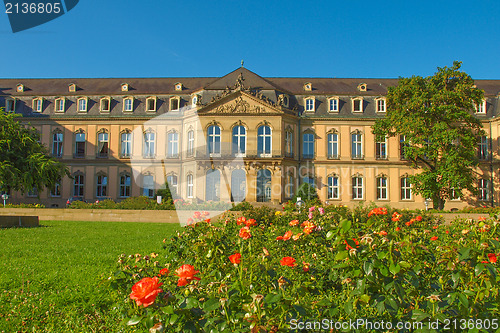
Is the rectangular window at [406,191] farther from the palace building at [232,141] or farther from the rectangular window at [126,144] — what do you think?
the rectangular window at [126,144]

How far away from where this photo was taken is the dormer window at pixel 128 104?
37969mm

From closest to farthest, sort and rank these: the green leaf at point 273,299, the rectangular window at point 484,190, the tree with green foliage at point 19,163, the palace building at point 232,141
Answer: the green leaf at point 273,299
the tree with green foliage at point 19,163
the palace building at point 232,141
the rectangular window at point 484,190

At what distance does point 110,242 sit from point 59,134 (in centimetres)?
3037

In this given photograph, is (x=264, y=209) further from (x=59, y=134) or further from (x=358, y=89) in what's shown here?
(x=59, y=134)

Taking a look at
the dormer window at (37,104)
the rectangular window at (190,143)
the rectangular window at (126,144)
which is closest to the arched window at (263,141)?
the rectangular window at (190,143)

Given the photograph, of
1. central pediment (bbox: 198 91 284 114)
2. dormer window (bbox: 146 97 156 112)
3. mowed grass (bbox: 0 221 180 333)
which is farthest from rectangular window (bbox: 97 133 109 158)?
mowed grass (bbox: 0 221 180 333)

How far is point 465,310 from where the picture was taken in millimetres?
2850

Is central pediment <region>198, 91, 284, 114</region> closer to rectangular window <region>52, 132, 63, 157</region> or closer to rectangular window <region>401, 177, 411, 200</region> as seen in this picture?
rectangular window <region>401, 177, 411, 200</region>

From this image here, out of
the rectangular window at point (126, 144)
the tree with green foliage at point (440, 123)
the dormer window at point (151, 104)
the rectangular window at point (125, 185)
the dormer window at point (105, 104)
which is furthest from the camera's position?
the dormer window at point (105, 104)

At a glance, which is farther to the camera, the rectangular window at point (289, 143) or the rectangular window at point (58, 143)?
the rectangular window at point (58, 143)

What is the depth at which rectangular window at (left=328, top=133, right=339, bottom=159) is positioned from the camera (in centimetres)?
3664

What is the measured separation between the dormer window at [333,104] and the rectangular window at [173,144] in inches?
578

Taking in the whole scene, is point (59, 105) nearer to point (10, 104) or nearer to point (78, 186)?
point (10, 104)

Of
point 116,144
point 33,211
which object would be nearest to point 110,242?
point 33,211
